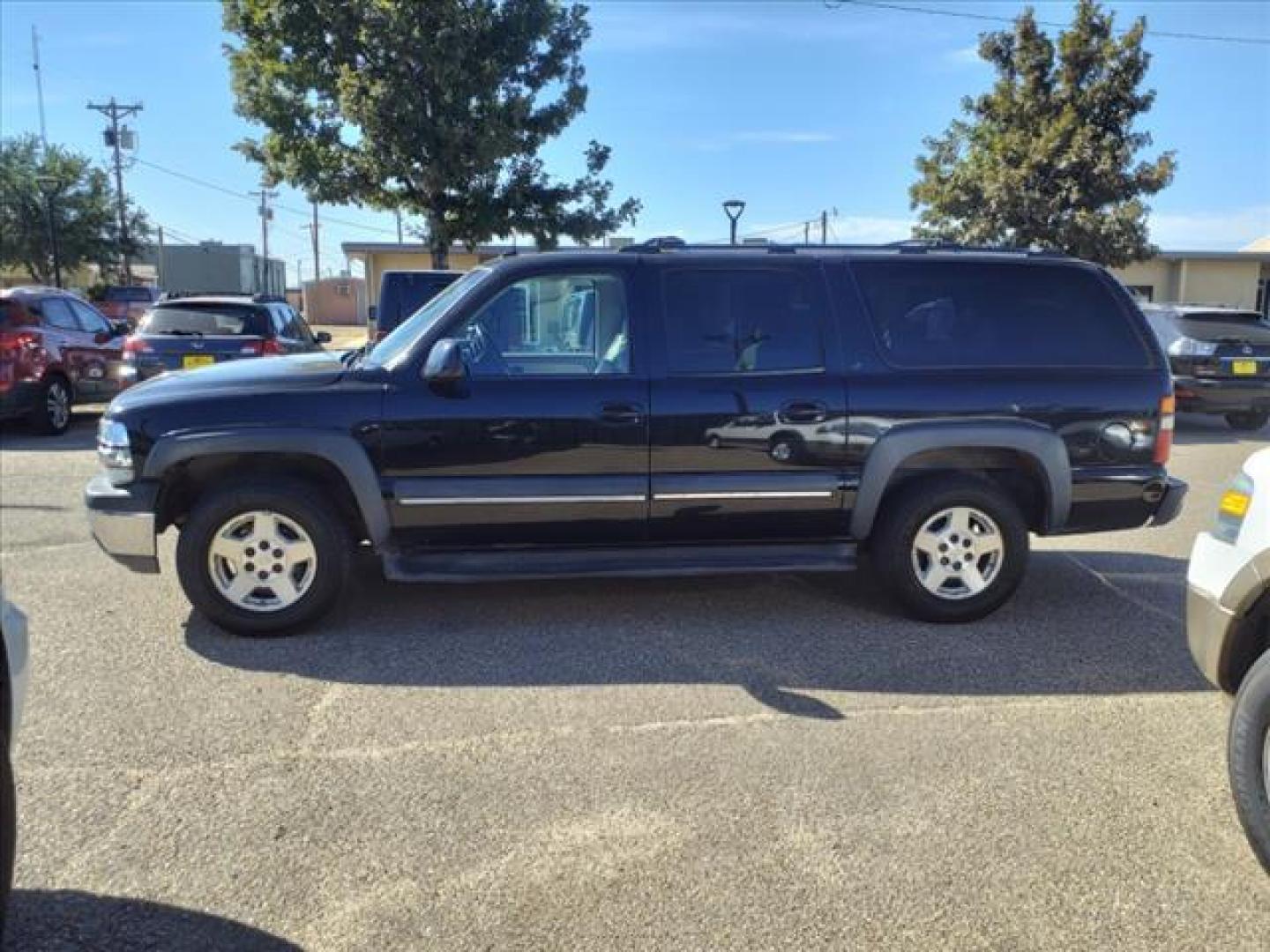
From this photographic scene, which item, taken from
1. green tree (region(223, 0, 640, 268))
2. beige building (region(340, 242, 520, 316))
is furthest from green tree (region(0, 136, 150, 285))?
green tree (region(223, 0, 640, 268))

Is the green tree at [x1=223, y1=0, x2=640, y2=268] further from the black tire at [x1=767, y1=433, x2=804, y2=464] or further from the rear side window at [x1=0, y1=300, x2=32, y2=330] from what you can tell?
the black tire at [x1=767, y1=433, x2=804, y2=464]

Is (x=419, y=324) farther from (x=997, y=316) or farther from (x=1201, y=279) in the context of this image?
(x=1201, y=279)

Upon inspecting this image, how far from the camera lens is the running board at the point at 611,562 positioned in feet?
16.1

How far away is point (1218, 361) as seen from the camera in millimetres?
13219

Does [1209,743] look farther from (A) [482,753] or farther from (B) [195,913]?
(B) [195,913]

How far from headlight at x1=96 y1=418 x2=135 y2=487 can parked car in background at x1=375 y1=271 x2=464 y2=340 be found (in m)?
6.21

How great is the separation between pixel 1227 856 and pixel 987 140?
67.3ft

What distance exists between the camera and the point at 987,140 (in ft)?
69.4

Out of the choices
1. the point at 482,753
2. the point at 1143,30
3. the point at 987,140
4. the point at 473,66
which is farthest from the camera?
the point at 987,140

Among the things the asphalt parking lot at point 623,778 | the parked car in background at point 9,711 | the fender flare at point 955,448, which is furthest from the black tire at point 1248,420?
the parked car in background at point 9,711

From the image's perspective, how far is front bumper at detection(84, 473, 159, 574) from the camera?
4816 mm

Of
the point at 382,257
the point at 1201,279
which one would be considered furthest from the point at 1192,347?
the point at 382,257

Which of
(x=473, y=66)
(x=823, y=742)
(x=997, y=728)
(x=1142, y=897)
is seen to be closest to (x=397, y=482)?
(x=823, y=742)

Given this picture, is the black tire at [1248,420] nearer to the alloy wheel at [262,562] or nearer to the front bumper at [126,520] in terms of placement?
the alloy wheel at [262,562]
